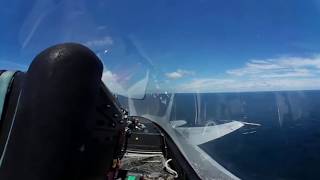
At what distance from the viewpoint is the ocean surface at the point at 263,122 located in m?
5.07

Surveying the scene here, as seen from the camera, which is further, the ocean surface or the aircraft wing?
the ocean surface

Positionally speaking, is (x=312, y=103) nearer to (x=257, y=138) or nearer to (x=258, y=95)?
(x=258, y=95)

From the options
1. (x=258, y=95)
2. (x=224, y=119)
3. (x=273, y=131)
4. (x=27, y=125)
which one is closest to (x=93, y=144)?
(x=27, y=125)

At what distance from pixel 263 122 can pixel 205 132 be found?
6.69 meters

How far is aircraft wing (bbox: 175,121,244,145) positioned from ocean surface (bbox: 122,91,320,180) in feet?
0.45

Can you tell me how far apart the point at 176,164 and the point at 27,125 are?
1910 mm

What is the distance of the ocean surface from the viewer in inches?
200

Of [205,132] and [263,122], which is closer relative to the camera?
[205,132]

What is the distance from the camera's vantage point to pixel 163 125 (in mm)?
3920

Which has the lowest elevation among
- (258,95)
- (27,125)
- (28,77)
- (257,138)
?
(257,138)

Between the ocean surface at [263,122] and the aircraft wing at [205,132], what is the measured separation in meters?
Result: 0.14

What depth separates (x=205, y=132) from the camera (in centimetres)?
460

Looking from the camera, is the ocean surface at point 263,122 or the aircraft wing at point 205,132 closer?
the aircraft wing at point 205,132

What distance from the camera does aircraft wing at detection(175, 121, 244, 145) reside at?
3.76 meters
